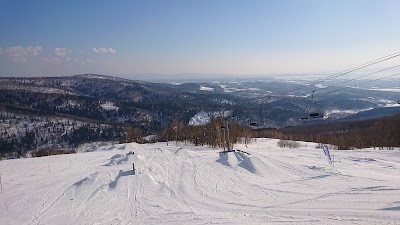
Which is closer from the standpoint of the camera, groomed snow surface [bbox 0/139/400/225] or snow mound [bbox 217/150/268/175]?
groomed snow surface [bbox 0/139/400/225]

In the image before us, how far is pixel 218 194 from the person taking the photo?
21656mm

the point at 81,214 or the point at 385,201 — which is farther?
the point at 81,214

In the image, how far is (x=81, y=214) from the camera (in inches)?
765

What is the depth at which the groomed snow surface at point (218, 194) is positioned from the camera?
1686 centimetres

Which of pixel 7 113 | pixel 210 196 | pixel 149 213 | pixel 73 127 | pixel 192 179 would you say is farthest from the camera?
pixel 7 113

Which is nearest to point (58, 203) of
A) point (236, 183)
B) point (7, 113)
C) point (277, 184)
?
point (236, 183)

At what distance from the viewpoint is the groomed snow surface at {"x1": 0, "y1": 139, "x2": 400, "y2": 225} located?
16.9m

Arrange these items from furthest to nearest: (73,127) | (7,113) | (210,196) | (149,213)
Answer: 1. (7,113)
2. (73,127)
3. (210,196)
4. (149,213)

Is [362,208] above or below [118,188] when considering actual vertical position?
above

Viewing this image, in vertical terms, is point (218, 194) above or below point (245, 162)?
below

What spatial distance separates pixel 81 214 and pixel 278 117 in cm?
14641

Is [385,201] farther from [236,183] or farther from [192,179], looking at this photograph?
[192,179]

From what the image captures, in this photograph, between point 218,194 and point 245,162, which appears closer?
point 218,194

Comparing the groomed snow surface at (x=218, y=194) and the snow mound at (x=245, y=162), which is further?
the snow mound at (x=245, y=162)
